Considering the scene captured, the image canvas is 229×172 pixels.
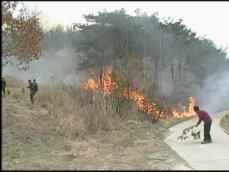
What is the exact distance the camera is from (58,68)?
188 feet

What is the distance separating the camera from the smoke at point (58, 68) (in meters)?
53.8

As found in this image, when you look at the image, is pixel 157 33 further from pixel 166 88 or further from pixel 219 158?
pixel 219 158

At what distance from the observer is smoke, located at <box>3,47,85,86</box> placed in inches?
2119

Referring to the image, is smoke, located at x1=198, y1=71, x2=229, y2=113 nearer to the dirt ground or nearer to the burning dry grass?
the burning dry grass

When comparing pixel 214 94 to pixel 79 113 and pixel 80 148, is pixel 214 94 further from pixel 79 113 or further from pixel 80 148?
pixel 80 148

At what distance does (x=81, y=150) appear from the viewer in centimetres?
1695

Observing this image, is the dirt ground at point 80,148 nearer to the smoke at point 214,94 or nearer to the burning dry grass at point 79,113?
the burning dry grass at point 79,113

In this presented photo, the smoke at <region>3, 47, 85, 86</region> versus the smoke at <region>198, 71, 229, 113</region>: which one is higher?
the smoke at <region>3, 47, 85, 86</region>

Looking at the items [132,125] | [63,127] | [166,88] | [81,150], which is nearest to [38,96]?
[132,125]

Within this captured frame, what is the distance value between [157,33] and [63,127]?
34.3m

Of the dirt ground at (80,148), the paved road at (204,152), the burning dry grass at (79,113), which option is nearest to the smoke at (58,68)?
the burning dry grass at (79,113)

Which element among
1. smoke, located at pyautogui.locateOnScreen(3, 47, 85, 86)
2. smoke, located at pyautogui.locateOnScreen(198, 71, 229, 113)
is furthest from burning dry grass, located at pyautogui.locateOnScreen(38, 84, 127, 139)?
smoke, located at pyautogui.locateOnScreen(198, 71, 229, 113)

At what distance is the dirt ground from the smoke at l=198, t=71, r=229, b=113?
134 ft

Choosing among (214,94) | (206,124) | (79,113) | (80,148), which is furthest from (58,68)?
(80,148)
